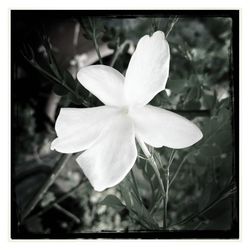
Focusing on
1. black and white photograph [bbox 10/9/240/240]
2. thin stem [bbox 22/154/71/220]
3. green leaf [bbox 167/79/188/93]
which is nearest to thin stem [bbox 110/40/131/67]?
black and white photograph [bbox 10/9/240/240]

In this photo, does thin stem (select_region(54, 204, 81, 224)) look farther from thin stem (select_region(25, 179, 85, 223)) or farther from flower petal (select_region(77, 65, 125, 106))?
flower petal (select_region(77, 65, 125, 106))

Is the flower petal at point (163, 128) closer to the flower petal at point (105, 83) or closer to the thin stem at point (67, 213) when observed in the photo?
the flower petal at point (105, 83)

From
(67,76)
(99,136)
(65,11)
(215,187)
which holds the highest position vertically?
(65,11)

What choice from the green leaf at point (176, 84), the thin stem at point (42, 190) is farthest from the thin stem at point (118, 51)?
the thin stem at point (42, 190)

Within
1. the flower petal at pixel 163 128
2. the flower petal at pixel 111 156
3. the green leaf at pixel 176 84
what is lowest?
the flower petal at pixel 111 156
